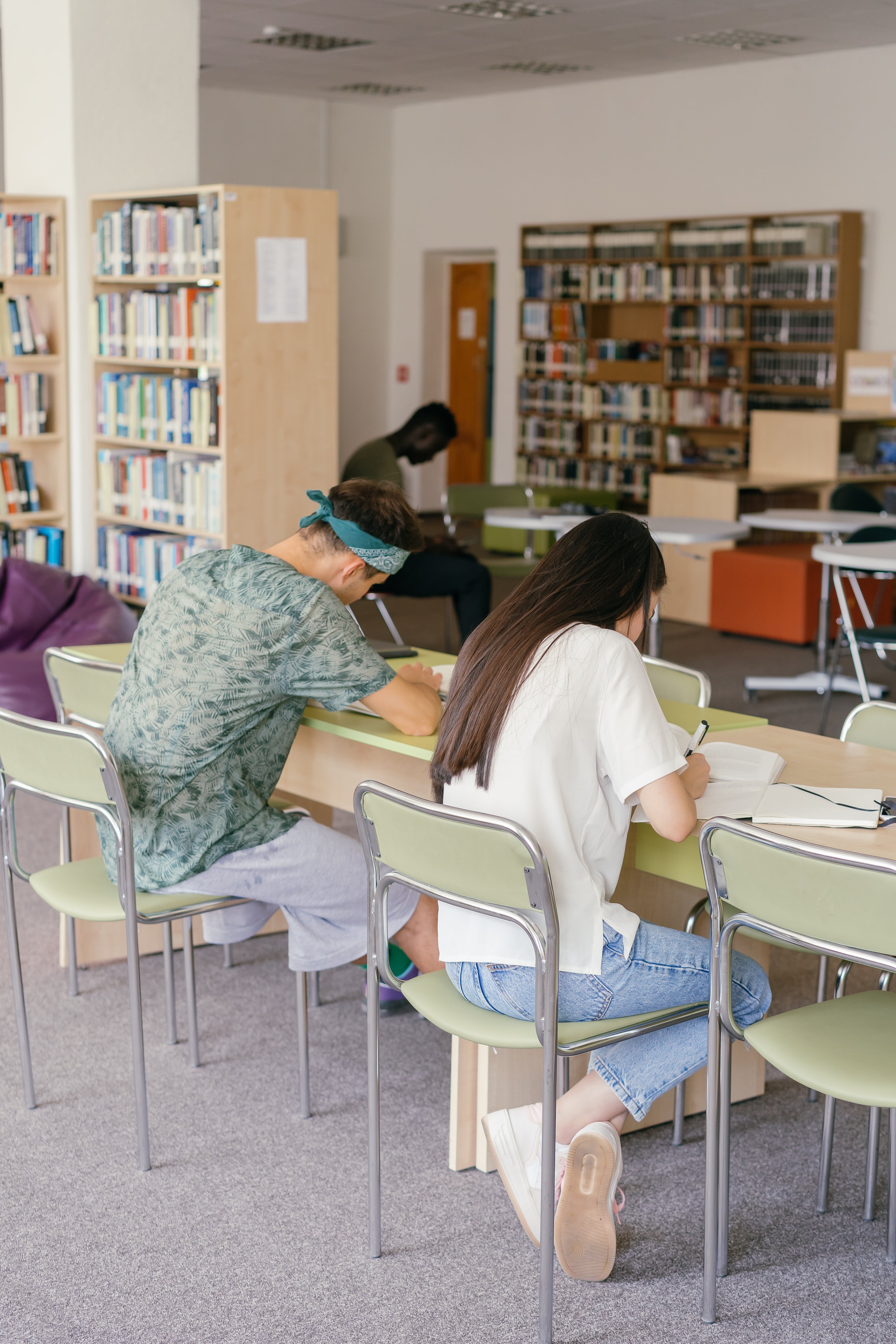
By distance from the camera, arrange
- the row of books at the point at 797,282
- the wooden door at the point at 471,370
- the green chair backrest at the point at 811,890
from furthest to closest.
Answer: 1. the wooden door at the point at 471,370
2. the row of books at the point at 797,282
3. the green chair backrest at the point at 811,890

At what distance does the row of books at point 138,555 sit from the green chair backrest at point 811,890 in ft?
12.1

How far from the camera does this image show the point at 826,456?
8.27 m

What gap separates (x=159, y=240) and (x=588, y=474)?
6020 millimetres

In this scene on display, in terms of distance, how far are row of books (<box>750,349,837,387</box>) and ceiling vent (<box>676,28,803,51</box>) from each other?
190 centimetres

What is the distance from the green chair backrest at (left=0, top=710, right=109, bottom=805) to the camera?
2553 millimetres

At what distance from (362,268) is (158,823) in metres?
10.5

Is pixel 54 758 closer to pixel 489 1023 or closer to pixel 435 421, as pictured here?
pixel 489 1023

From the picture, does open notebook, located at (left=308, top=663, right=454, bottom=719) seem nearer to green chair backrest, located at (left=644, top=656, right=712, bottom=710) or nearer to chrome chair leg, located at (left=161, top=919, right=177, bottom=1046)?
green chair backrest, located at (left=644, top=656, right=712, bottom=710)

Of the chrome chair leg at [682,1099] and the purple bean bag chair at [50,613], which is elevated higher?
the purple bean bag chair at [50,613]

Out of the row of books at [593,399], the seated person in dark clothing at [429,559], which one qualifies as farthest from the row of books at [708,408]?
the seated person in dark clothing at [429,559]

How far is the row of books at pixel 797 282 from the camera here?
916 cm

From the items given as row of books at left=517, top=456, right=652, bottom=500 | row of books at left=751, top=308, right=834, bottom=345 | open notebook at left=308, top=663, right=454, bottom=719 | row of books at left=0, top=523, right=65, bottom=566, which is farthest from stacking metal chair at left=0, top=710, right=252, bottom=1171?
row of books at left=517, top=456, right=652, bottom=500

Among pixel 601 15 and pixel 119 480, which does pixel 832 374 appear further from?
pixel 119 480

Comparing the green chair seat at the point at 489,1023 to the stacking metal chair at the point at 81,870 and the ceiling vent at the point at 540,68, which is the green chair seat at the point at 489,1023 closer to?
the stacking metal chair at the point at 81,870
